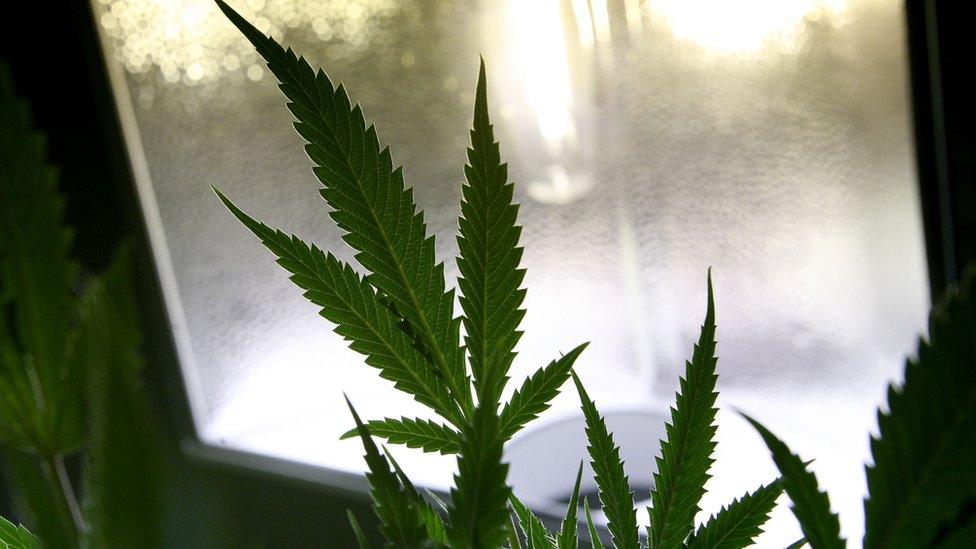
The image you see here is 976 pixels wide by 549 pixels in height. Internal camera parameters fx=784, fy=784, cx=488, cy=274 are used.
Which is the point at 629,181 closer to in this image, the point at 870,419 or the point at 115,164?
the point at 870,419

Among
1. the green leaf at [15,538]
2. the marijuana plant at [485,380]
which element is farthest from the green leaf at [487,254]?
the green leaf at [15,538]

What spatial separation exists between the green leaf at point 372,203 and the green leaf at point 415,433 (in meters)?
0.02

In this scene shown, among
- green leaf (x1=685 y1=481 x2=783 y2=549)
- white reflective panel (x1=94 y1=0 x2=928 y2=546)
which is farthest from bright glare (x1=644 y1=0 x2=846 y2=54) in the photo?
green leaf (x1=685 y1=481 x2=783 y2=549)

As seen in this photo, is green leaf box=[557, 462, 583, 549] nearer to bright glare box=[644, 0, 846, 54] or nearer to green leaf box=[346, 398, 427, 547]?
green leaf box=[346, 398, 427, 547]

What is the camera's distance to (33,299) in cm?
16

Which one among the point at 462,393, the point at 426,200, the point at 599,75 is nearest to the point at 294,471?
the point at 426,200

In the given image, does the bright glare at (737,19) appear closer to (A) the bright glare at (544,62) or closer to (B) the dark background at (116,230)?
(A) the bright glare at (544,62)

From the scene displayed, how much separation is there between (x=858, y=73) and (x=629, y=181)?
0.88 feet

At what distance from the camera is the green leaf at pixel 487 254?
175mm

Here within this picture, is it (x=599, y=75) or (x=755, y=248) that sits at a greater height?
(x=599, y=75)

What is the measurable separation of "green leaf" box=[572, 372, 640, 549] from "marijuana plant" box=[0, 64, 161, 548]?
0.38 feet

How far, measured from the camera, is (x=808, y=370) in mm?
859

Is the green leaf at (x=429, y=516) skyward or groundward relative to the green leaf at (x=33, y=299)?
groundward

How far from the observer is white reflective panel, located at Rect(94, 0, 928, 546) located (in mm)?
766
